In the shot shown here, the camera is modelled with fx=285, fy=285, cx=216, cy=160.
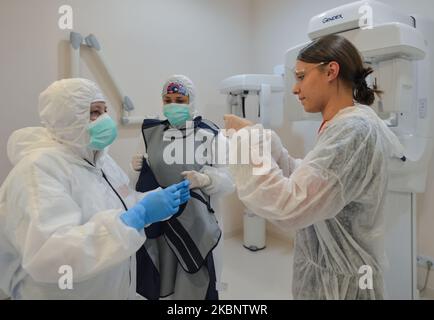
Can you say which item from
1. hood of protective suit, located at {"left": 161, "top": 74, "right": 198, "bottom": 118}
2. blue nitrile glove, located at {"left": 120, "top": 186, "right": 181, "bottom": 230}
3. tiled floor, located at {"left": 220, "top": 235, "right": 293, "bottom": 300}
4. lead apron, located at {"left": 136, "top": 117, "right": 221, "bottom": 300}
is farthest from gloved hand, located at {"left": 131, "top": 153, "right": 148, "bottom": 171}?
tiled floor, located at {"left": 220, "top": 235, "right": 293, "bottom": 300}

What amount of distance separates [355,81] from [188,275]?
3.69 ft

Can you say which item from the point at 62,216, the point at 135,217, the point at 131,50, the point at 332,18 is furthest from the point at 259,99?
the point at 62,216

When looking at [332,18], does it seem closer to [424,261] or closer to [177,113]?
[177,113]

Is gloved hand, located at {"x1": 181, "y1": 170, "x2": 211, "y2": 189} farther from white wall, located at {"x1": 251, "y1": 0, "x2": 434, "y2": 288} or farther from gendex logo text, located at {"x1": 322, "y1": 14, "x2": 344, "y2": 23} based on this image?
white wall, located at {"x1": 251, "y1": 0, "x2": 434, "y2": 288}

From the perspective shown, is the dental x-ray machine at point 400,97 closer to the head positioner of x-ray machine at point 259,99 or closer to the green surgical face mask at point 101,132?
the head positioner of x-ray machine at point 259,99

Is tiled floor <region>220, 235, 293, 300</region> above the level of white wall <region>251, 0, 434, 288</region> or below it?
below

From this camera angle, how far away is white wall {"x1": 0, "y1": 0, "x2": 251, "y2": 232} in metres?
1.68

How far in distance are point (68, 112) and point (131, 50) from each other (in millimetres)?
Result: 1355

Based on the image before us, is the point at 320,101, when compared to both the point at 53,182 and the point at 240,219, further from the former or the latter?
the point at 240,219

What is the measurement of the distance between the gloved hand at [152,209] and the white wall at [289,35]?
176cm

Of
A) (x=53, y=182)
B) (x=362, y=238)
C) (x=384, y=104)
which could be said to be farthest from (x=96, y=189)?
(x=384, y=104)

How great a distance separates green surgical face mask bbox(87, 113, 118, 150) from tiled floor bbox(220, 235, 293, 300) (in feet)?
4.38

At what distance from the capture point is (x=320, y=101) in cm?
83

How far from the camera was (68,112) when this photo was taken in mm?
926
